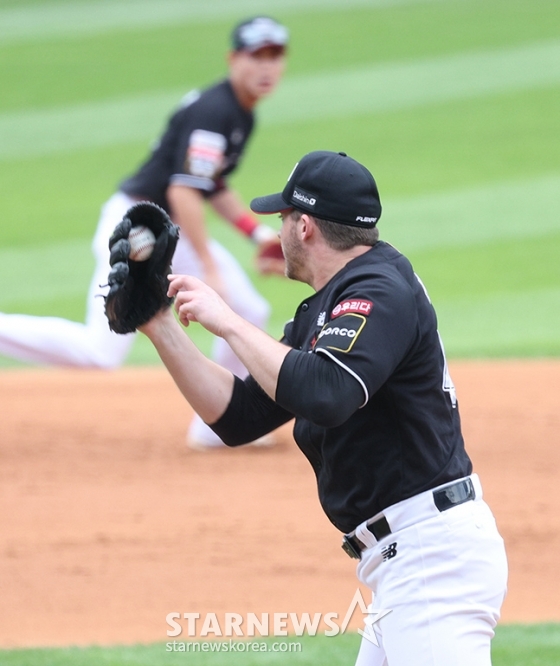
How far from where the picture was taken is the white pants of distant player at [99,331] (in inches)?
218

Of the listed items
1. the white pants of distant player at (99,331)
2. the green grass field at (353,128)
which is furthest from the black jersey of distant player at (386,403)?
the green grass field at (353,128)

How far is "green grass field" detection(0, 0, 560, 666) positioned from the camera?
1059cm

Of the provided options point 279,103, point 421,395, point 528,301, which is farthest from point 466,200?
point 421,395

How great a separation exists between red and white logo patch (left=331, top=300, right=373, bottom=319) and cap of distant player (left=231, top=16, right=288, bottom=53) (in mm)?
3957

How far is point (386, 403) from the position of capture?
9.58 ft

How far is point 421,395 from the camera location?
2.93 m

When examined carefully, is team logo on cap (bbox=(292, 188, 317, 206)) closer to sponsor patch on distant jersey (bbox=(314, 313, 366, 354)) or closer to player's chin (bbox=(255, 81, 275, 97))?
sponsor patch on distant jersey (bbox=(314, 313, 366, 354))

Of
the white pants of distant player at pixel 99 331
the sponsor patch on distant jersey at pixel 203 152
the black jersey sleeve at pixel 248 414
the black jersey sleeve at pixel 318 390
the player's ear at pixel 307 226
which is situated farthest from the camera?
Answer: the sponsor patch on distant jersey at pixel 203 152

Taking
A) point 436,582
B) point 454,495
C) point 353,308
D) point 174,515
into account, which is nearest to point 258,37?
point 174,515

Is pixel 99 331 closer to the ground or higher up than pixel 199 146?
closer to the ground

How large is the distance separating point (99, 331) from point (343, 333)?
3.32 m

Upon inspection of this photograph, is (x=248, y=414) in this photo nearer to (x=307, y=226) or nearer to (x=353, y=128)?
(x=307, y=226)

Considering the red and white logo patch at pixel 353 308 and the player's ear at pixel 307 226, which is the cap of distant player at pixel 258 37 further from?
the red and white logo patch at pixel 353 308

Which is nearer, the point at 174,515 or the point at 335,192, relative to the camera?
the point at 335,192
